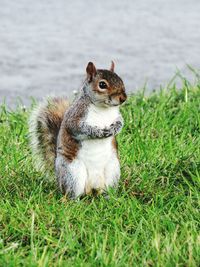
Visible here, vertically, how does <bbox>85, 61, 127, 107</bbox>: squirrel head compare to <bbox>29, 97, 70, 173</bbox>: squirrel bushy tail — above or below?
above

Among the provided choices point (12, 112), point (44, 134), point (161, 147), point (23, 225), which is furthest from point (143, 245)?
point (12, 112)

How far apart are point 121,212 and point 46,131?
711 millimetres

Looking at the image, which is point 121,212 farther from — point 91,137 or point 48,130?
point 48,130

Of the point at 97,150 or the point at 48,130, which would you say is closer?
the point at 97,150

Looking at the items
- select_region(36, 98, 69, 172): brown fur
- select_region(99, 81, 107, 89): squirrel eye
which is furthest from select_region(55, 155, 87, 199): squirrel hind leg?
select_region(99, 81, 107, 89): squirrel eye

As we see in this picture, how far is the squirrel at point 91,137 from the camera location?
12.7ft

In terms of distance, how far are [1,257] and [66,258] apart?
29 cm

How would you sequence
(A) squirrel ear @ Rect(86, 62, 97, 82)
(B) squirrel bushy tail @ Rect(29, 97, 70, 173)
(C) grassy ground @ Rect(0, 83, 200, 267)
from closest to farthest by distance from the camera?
(C) grassy ground @ Rect(0, 83, 200, 267), (A) squirrel ear @ Rect(86, 62, 97, 82), (B) squirrel bushy tail @ Rect(29, 97, 70, 173)

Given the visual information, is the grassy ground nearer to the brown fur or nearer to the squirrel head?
the brown fur

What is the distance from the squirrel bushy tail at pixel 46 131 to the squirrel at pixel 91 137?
16cm

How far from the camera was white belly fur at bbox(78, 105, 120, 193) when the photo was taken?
3910 millimetres

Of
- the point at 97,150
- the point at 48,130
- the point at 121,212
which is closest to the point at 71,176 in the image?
the point at 97,150

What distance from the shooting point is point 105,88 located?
152 inches

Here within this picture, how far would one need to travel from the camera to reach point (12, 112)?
18.6ft
